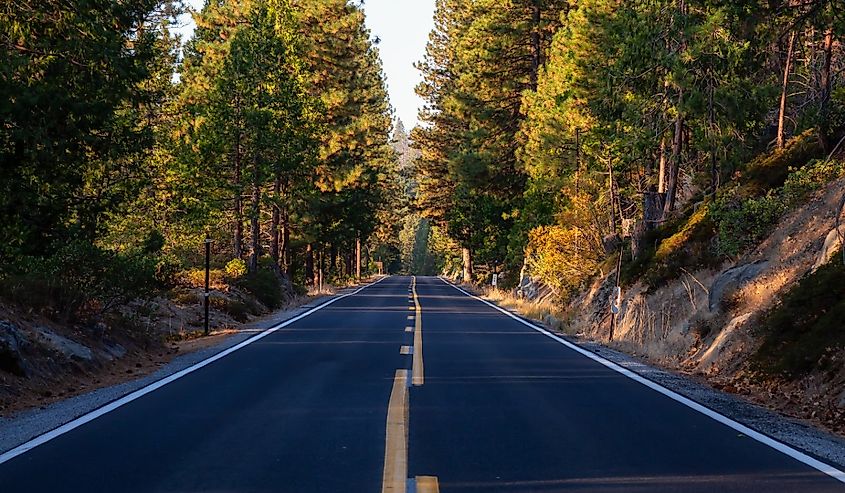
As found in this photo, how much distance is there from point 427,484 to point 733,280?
11666 mm

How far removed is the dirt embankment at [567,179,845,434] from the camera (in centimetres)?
1103

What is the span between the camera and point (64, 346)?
1369 centimetres

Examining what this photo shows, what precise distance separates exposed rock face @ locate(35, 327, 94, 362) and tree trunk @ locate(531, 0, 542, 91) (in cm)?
3472

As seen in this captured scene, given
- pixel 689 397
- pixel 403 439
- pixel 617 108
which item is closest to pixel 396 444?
pixel 403 439

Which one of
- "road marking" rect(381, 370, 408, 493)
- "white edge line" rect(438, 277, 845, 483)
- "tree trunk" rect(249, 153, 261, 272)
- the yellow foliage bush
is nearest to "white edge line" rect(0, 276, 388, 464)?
"road marking" rect(381, 370, 408, 493)

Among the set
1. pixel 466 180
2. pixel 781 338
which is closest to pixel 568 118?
pixel 466 180

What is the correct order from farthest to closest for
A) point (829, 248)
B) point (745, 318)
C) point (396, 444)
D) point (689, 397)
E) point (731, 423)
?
point (745, 318), point (829, 248), point (689, 397), point (731, 423), point (396, 444)

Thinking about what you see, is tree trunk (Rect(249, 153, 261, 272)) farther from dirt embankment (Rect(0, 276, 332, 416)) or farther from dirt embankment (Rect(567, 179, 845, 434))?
dirt embankment (Rect(567, 179, 845, 434))

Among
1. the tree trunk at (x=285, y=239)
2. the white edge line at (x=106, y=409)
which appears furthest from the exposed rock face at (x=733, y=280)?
the tree trunk at (x=285, y=239)

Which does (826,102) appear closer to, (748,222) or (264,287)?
(748,222)

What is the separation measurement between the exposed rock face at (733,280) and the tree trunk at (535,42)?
29.7 m

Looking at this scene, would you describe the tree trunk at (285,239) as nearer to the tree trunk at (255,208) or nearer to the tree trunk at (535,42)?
the tree trunk at (255,208)

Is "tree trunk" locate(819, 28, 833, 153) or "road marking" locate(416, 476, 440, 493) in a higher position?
"tree trunk" locate(819, 28, 833, 153)

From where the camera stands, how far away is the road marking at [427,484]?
6434mm
